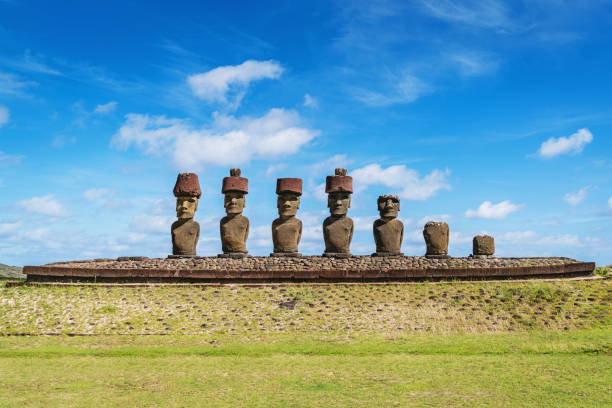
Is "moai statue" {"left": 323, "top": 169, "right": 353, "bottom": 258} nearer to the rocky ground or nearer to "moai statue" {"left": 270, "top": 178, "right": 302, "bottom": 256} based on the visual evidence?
the rocky ground

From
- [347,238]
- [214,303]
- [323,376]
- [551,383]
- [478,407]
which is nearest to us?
[478,407]

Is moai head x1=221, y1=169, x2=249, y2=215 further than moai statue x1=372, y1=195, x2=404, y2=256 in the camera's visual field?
Yes

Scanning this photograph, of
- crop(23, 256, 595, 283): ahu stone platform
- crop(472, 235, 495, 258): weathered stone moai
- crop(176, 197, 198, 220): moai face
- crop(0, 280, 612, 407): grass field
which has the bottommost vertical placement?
crop(0, 280, 612, 407): grass field

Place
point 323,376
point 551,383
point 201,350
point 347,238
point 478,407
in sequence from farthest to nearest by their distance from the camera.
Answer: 1. point 347,238
2. point 201,350
3. point 323,376
4. point 551,383
5. point 478,407

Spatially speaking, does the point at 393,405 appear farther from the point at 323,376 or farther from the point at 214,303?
the point at 214,303

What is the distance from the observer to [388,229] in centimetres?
1867

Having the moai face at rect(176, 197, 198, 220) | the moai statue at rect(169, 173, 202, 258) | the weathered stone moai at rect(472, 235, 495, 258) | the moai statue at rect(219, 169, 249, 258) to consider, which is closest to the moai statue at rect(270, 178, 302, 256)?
the moai statue at rect(219, 169, 249, 258)

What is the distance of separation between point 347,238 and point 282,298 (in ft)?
15.3

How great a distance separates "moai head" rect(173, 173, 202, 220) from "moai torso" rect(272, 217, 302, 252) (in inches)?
122

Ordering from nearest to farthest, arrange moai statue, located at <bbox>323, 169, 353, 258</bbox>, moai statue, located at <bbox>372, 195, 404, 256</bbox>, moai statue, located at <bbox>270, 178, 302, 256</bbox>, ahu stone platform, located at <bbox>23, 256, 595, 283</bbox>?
ahu stone platform, located at <bbox>23, 256, 595, 283</bbox>
moai statue, located at <bbox>372, 195, 404, 256</bbox>
moai statue, located at <bbox>323, 169, 353, 258</bbox>
moai statue, located at <bbox>270, 178, 302, 256</bbox>

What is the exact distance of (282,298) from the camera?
582 inches

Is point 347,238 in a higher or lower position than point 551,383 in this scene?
higher

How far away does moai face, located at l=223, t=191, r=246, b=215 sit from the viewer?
19578 millimetres

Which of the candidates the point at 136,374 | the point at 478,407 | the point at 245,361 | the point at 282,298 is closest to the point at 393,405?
the point at 478,407
